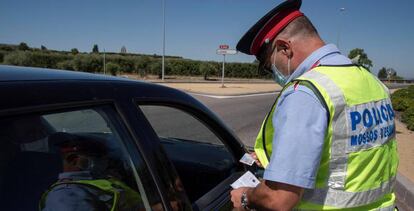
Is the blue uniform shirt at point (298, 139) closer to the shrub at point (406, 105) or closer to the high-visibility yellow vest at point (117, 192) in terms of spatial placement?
the high-visibility yellow vest at point (117, 192)

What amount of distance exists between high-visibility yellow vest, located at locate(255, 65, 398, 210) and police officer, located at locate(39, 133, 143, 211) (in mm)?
638

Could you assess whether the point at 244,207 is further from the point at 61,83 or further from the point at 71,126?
the point at 61,83

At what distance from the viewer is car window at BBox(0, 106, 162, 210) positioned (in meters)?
1.42

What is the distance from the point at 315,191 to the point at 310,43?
633mm

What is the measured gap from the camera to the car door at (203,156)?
2.23 meters

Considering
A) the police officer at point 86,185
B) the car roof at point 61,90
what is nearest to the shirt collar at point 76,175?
the police officer at point 86,185

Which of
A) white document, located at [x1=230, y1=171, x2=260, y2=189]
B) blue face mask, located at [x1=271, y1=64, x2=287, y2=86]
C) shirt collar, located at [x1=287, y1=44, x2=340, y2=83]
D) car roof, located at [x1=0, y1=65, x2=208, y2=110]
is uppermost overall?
shirt collar, located at [x1=287, y1=44, x2=340, y2=83]

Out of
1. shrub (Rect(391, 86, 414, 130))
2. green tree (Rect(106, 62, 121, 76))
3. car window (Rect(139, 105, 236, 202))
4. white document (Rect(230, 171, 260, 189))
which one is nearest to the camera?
white document (Rect(230, 171, 260, 189))

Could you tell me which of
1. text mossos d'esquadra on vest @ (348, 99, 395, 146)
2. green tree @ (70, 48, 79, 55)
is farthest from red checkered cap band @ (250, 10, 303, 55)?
green tree @ (70, 48, 79, 55)

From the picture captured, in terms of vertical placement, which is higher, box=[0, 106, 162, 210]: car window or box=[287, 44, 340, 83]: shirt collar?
box=[287, 44, 340, 83]: shirt collar

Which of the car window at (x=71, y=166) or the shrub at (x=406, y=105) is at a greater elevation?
the car window at (x=71, y=166)

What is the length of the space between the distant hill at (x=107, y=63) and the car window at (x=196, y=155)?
109 feet

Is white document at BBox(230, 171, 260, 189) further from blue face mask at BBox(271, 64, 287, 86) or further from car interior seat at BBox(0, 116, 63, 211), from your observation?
car interior seat at BBox(0, 116, 63, 211)

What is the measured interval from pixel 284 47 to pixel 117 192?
93cm
